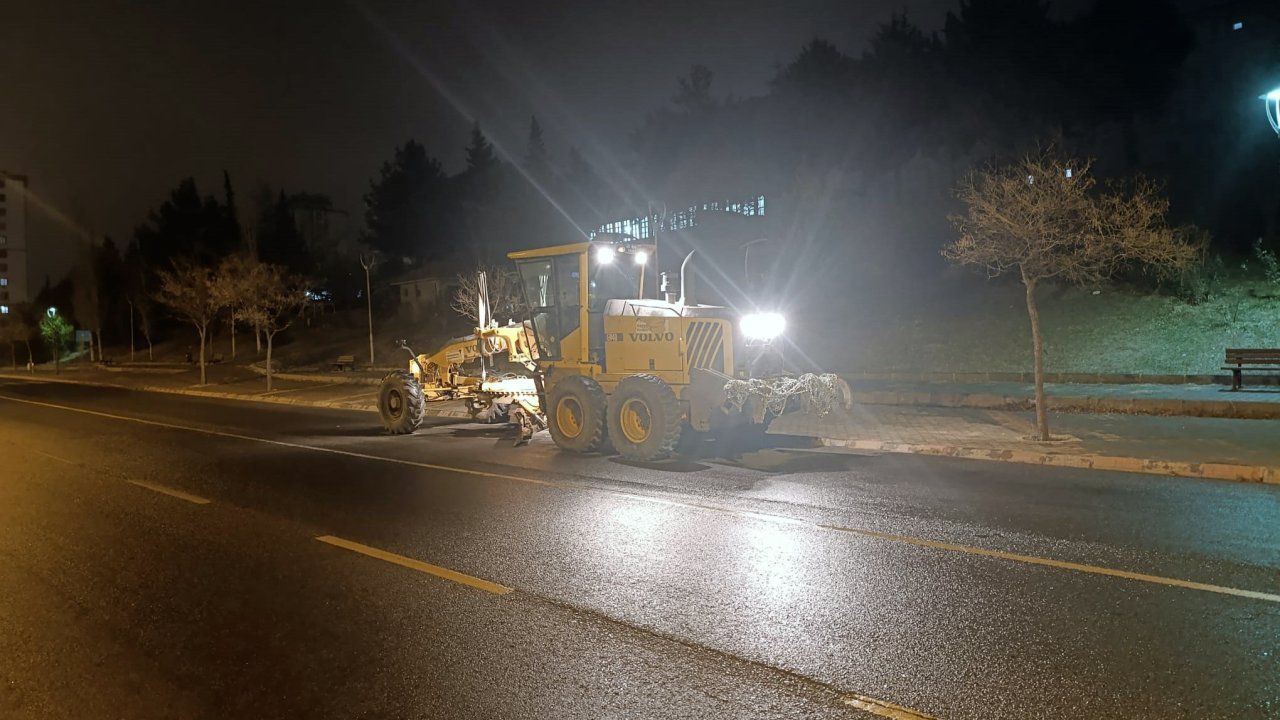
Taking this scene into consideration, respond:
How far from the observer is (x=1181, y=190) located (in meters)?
29.1

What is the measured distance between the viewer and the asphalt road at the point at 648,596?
173 inches

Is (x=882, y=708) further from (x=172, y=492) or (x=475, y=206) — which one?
(x=475, y=206)

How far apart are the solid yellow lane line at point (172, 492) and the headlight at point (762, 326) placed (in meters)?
7.75

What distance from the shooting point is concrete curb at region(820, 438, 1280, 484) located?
1009 centimetres

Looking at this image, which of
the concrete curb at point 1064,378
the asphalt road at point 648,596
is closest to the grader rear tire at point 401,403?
the asphalt road at point 648,596

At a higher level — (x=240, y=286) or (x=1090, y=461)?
(x=240, y=286)

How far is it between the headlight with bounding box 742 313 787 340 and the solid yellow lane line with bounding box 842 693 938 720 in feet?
29.5

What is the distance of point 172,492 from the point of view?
10.6 metres

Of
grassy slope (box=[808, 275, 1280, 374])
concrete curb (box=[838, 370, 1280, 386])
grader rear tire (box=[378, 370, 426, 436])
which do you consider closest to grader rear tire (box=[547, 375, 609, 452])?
grader rear tire (box=[378, 370, 426, 436])

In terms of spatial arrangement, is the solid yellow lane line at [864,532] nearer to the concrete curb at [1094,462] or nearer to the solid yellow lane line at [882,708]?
the solid yellow lane line at [882,708]

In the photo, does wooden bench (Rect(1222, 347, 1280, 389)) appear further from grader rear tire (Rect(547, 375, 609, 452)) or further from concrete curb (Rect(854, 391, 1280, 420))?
grader rear tire (Rect(547, 375, 609, 452))

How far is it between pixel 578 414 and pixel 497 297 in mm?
15099

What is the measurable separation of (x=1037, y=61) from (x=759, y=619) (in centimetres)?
3853

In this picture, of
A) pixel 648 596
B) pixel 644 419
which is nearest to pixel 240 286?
pixel 644 419
